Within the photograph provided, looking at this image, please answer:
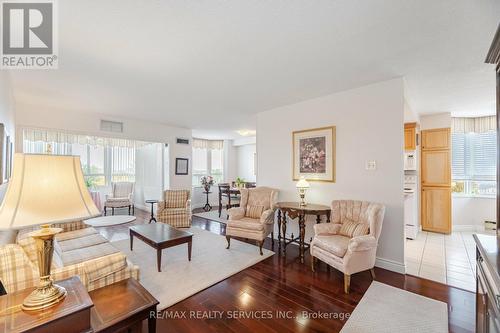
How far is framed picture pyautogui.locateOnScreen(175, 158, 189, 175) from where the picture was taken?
20.6 ft

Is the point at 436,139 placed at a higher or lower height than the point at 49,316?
higher

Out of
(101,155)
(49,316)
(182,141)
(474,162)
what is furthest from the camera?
(101,155)

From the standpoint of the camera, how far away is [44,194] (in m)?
1.02

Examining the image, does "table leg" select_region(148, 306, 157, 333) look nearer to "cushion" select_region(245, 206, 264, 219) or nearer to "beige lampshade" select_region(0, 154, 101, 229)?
"beige lampshade" select_region(0, 154, 101, 229)

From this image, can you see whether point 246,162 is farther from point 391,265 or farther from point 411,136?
point 391,265

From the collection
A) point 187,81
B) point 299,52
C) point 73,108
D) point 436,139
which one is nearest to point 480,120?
point 436,139

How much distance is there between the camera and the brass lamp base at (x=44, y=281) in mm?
1057

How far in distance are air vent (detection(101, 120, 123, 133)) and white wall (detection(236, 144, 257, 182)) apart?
437cm

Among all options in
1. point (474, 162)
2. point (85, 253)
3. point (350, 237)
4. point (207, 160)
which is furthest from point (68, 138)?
point (474, 162)

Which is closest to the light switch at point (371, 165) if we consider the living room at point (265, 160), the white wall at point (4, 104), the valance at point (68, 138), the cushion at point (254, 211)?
the living room at point (265, 160)

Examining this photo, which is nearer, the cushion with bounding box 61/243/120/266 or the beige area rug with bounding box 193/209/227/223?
the cushion with bounding box 61/243/120/266

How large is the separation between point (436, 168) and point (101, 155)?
9.25 meters

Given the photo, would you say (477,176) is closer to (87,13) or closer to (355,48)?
(355,48)

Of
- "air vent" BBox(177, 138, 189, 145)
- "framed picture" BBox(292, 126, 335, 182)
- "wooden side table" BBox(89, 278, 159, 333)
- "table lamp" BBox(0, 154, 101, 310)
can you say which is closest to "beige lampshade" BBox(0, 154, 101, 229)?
"table lamp" BBox(0, 154, 101, 310)
